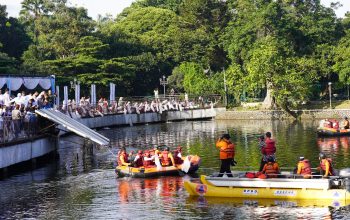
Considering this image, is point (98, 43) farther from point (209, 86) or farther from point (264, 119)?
point (264, 119)

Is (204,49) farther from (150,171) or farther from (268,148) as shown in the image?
(268,148)

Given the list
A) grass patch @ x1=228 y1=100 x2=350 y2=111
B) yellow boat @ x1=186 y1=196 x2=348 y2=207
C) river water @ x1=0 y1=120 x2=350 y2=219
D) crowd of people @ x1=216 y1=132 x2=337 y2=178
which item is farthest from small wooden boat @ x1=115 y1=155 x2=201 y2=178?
grass patch @ x1=228 y1=100 x2=350 y2=111

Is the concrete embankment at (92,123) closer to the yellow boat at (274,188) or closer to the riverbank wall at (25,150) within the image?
the riverbank wall at (25,150)

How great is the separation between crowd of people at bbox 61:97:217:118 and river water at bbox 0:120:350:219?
12.4m

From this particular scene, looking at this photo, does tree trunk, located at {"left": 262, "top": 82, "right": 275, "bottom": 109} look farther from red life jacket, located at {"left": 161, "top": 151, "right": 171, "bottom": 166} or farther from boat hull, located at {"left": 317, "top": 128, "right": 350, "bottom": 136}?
red life jacket, located at {"left": 161, "top": 151, "right": 171, "bottom": 166}

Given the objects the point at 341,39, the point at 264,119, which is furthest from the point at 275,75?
the point at 341,39

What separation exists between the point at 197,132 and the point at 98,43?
29.7 metres

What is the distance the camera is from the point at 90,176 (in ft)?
127

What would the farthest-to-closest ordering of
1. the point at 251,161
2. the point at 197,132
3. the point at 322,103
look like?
1. the point at 322,103
2. the point at 197,132
3. the point at 251,161

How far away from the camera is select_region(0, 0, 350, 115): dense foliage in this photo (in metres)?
85.9

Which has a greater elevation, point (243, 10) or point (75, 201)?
point (243, 10)

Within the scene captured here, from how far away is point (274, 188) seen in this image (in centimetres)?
2977

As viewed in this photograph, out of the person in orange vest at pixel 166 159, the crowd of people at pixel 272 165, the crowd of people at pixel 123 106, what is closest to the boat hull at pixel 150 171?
the person in orange vest at pixel 166 159

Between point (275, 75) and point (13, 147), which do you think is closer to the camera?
point (13, 147)
